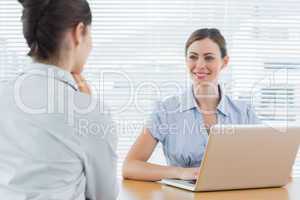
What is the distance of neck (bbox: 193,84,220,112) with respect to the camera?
2791 mm

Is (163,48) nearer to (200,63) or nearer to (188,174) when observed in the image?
(200,63)

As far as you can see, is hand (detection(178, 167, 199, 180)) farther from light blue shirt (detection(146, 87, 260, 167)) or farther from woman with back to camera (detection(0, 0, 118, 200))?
woman with back to camera (detection(0, 0, 118, 200))

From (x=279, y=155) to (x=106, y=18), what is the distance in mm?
1858

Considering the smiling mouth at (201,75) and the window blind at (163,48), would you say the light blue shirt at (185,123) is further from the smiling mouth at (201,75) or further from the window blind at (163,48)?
the window blind at (163,48)

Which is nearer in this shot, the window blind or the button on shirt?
the button on shirt

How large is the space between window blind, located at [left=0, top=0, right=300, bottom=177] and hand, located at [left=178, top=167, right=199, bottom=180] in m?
1.32

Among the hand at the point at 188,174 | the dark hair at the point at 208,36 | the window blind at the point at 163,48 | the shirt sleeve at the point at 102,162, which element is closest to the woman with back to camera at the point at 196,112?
the dark hair at the point at 208,36

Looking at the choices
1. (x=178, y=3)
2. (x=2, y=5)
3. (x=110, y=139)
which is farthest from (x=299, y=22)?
(x=110, y=139)

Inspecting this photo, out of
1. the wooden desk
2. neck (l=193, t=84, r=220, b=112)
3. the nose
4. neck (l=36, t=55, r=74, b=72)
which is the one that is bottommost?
the wooden desk

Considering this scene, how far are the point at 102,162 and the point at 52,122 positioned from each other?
0.70 feet

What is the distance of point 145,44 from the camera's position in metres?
3.55

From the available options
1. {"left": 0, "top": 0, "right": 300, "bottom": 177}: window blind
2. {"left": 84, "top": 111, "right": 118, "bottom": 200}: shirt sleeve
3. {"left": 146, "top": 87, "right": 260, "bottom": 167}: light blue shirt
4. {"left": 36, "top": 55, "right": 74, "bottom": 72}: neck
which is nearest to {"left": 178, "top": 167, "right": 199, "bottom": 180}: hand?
{"left": 146, "top": 87, "right": 260, "bottom": 167}: light blue shirt

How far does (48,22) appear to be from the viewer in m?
1.49

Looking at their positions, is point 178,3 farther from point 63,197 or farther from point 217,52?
point 63,197
